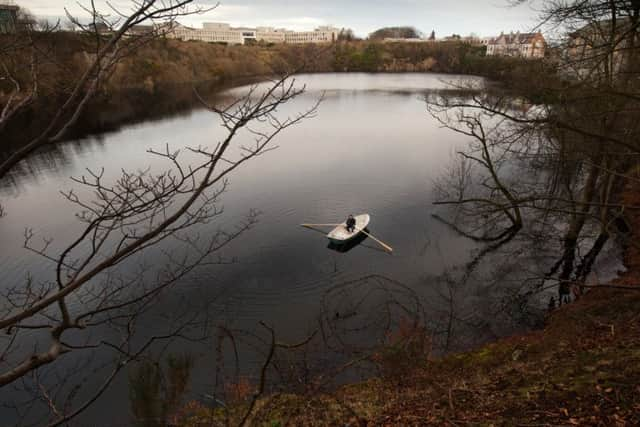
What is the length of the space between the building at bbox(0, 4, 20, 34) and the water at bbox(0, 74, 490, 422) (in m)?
3.61

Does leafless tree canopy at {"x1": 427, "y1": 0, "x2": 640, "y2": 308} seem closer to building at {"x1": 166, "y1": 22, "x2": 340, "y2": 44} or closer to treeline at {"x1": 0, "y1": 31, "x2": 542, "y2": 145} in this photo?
treeline at {"x1": 0, "y1": 31, "x2": 542, "y2": 145}

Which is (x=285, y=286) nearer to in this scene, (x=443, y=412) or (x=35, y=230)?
(x=443, y=412)

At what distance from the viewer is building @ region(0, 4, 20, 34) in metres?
4.04

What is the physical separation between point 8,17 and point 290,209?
50.3 ft

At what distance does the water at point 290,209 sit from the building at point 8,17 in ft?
11.8

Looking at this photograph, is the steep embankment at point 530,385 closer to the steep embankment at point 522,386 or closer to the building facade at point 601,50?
the steep embankment at point 522,386

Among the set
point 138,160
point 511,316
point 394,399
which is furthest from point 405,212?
point 138,160

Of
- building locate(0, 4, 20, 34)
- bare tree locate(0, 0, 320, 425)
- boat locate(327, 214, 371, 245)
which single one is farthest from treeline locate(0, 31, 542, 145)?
boat locate(327, 214, 371, 245)

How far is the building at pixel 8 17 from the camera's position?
4035 millimetres

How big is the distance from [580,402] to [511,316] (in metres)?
7.76

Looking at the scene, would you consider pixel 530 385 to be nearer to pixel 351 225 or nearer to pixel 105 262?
pixel 105 262

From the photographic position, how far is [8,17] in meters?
4.17

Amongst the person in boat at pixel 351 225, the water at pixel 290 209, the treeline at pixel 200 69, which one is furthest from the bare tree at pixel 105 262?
the person in boat at pixel 351 225

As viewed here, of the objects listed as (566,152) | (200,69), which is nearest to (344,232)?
(566,152)
